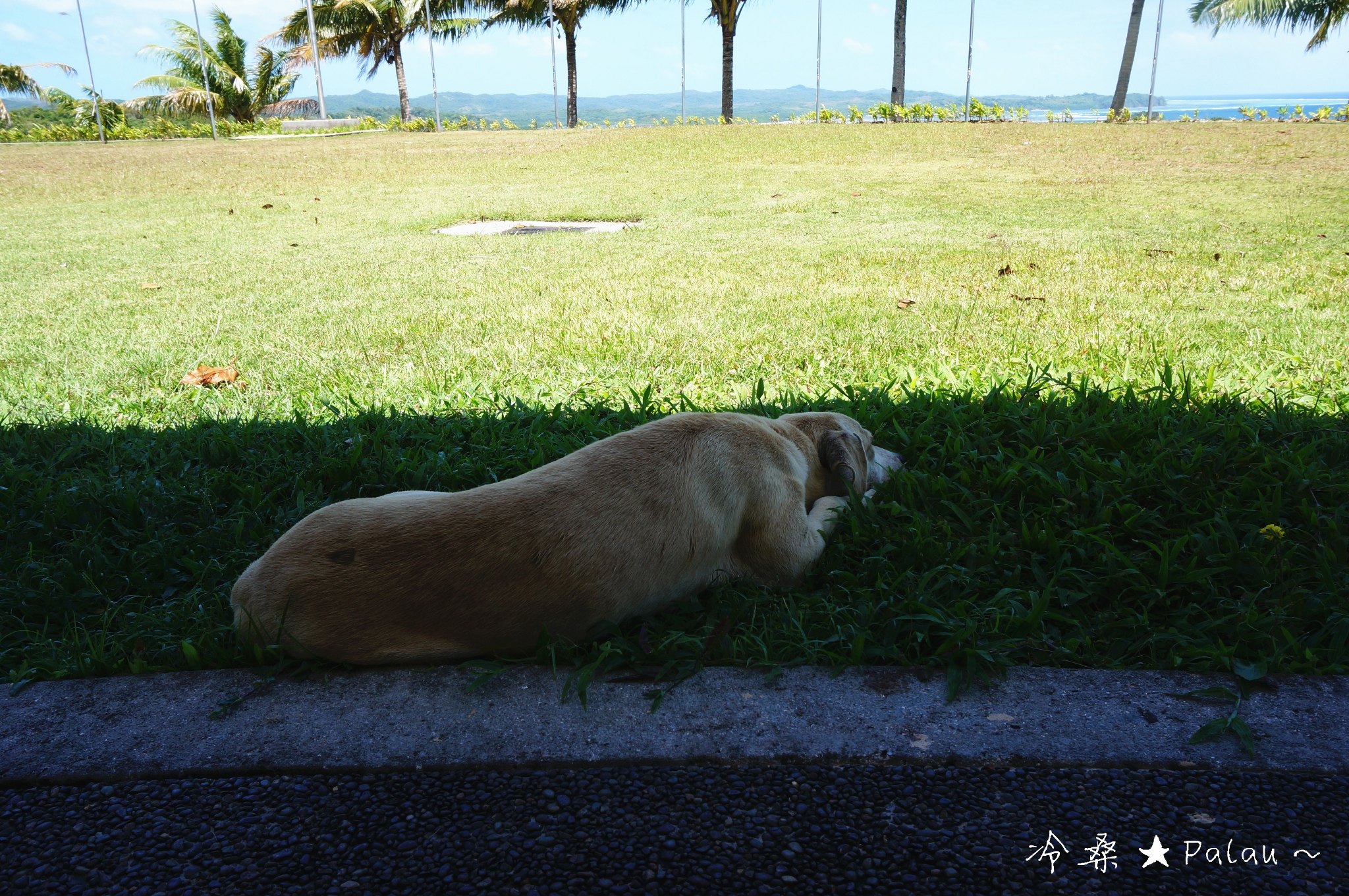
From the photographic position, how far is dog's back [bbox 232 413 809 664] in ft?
8.15

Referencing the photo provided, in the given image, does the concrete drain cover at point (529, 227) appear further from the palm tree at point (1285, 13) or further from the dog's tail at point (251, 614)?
the palm tree at point (1285, 13)

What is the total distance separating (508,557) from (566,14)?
1488 inches

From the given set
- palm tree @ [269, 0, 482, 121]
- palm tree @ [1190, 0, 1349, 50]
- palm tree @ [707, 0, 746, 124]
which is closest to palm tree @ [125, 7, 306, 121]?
palm tree @ [269, 0, 482, 121]

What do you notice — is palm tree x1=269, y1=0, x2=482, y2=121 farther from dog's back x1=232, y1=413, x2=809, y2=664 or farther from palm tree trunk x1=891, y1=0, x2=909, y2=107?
dog's back x1=232, y1=413, x2=809, y2=664

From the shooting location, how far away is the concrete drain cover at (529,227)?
440 inches

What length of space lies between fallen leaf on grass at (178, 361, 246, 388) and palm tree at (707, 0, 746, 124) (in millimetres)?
29060

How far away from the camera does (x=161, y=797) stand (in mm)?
2133

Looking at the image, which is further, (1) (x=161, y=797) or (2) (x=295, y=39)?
(2) (x=295, y=39)

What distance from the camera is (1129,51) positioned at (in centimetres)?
2844

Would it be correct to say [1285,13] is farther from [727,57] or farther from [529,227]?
[529,227]

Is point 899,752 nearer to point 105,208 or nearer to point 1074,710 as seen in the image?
point 1074,710

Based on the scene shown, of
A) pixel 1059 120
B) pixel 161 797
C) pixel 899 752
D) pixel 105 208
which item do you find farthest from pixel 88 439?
pixel 1059 120

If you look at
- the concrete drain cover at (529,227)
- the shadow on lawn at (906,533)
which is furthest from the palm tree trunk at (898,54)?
the shadow on lawn at (906,533)

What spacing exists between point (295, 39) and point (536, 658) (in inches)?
1956
